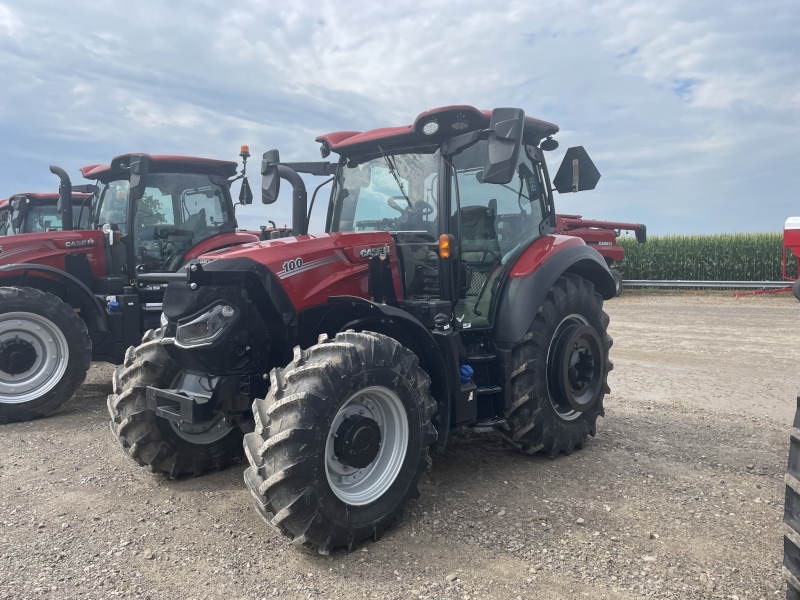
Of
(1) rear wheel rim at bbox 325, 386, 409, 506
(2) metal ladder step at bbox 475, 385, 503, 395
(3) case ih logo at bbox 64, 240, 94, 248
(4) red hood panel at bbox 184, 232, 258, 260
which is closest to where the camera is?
(1) rear wheel rim at bbox 325, 386, 409, 506

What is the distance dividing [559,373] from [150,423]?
2.77 m

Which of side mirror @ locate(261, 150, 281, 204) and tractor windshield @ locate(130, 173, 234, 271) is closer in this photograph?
side mirror @ locate(261, 150, 281, 204)

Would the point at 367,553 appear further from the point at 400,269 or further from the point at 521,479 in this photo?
the point at 400,269

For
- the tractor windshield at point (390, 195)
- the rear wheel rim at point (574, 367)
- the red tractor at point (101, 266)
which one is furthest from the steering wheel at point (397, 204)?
the red tractor at point (101, 266)

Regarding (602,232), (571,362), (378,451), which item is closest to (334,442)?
(378,451)

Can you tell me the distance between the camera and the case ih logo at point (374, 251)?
3.90 meters

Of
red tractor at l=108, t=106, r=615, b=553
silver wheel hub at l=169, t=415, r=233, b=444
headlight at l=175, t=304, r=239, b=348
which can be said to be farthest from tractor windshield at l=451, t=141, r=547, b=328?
silver wheel hub at l=169, t=415, r=233, b=444

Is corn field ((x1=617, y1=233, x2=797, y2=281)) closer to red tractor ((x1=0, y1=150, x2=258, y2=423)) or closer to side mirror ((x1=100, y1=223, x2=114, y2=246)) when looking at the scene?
red tractor ((x1=0, y1=150, x2=258, y2=423))

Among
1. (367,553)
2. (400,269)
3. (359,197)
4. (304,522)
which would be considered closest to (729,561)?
(367,553)

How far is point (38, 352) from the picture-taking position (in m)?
6.24

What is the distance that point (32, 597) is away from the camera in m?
2.81

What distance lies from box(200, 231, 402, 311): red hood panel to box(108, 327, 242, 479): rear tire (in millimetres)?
847

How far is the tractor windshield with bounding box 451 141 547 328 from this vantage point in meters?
4.27

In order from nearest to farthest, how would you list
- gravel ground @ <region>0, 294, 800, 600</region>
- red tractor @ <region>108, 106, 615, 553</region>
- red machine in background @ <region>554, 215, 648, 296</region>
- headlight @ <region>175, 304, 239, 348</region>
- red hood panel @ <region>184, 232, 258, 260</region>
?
gravel ground @ <region>0, 294, 800, 600</region>, red tractor @ <region>108, 106, 615, 553</region>, headlight @ <region>175, 304, 239, 348</region>, red hood panel @ <region>184, 232, 258, 260</region>, red machine in background @ <region>554, 215, 648, 296</region>
